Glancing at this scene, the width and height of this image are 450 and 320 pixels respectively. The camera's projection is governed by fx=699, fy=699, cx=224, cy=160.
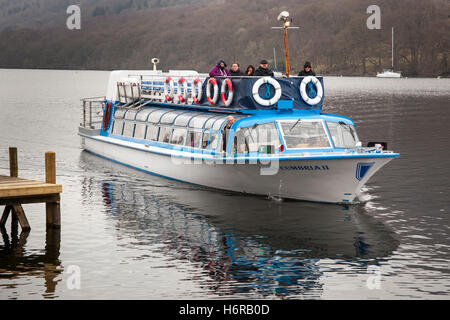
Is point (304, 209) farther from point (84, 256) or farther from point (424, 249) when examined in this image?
point (84, 256)

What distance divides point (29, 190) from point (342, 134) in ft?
42.0

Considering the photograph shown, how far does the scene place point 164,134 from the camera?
111 ft

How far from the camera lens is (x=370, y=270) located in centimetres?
1955

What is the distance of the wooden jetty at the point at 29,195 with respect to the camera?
21.4 metres

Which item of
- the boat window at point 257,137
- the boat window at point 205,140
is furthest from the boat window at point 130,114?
the boat window at point 257,137

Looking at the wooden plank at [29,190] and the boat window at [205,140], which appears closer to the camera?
the wooden plank at [29,190]

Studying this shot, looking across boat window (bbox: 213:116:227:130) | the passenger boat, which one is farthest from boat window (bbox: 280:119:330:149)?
boat window (bbox: 213:116:227:130)

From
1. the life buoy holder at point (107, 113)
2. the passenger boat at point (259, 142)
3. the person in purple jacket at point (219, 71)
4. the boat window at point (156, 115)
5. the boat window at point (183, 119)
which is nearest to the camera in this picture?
the passenger boat at point (259, 142)

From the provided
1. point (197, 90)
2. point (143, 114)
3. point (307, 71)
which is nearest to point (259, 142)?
point (307, 71)

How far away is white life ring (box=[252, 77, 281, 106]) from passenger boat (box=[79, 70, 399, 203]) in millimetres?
41

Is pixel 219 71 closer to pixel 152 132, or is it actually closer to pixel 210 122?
pixel 210 122

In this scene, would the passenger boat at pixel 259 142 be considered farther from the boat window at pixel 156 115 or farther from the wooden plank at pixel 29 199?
the wooden plank at pixel 29 199

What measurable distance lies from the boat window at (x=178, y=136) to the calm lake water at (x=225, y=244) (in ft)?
6.57
